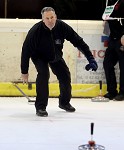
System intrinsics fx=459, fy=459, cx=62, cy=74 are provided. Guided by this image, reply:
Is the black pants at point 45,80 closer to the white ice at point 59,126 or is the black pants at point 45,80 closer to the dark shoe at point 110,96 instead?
the white ice at point 59,126

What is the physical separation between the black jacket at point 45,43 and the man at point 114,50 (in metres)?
1.56

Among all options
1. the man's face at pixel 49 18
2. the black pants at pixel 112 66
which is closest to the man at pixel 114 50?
the black pants at pixel 112 66

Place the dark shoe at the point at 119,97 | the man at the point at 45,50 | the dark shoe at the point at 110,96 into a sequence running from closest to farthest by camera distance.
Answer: the man at the point at 45,50 < the dark shoe at the point at 119,97 < the dark shoe at the point at 110,96

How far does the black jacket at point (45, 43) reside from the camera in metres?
5.16

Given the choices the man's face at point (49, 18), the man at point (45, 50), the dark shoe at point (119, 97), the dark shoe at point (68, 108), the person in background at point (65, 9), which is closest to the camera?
the man's face at point (49, 18)

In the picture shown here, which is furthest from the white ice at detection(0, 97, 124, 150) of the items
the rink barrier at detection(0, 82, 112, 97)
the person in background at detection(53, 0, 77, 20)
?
the person in background at detection(53, 0, 77, 20)

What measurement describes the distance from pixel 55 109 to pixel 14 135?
1.74 meters

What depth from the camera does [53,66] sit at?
5.45 meters

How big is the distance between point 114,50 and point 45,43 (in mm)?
1954

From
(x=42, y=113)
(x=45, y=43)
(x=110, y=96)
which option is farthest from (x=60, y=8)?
(x=42, y=113)

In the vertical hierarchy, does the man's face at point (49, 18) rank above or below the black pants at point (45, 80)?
above

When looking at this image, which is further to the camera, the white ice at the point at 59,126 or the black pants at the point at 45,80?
the black pants at the point at 45,80

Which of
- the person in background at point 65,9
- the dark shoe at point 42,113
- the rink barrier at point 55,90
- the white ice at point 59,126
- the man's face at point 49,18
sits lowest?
the white ice at point 59,126

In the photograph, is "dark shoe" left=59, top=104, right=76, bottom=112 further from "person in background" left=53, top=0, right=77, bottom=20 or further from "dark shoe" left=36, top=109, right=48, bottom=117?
"person in background" left=53, top=0, right=77, bottom=20
